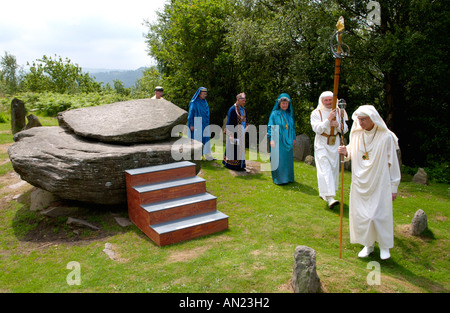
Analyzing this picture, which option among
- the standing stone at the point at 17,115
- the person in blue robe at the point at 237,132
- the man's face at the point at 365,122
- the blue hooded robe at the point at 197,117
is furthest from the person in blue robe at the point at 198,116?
the standing stone at the point at 17,115

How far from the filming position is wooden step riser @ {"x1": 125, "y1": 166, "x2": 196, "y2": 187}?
6.70 m

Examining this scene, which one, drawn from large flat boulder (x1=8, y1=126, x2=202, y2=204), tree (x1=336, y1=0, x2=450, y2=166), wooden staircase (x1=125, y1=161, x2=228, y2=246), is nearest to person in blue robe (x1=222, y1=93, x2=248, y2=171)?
large flat boulder (x1=8, y1=126, x2=202, y2=204)

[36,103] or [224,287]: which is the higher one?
[36,103]

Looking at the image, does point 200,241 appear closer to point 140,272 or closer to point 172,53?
point 140,272

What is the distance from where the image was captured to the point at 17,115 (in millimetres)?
12672

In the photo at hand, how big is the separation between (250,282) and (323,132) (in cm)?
442

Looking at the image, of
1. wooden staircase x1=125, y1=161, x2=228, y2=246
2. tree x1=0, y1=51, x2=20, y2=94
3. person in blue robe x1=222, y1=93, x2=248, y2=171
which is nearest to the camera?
wooden staircase x1=125, y1=161, x2=228, y2=246

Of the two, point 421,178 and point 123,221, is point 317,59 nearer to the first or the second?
point 421,178

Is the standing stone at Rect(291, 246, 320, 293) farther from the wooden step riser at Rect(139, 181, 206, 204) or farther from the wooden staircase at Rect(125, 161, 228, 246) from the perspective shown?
the wooden step riser at Rect(139, 181, 206, 204)

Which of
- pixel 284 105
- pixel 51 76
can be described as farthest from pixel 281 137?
pixel 51 76

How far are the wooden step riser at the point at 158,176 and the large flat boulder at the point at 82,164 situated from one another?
33cm

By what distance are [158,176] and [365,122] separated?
3844 mm

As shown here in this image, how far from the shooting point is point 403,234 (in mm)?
6727

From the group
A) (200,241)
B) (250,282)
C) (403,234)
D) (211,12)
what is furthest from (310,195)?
(211,12)
